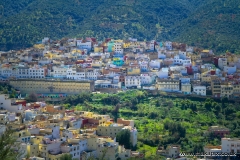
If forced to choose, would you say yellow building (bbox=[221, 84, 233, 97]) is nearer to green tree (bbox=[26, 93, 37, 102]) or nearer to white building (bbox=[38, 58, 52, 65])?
green tree (bbox=[26, 93, 37, 102])

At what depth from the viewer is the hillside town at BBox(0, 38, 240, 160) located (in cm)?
2702

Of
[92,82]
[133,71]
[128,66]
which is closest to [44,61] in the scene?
[128,66]

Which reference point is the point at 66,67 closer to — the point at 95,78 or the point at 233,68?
the point at 95,78

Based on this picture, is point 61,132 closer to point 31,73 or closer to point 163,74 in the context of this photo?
point 31,73

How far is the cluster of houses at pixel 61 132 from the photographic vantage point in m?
25.7

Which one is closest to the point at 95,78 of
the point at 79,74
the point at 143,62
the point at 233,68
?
the point at 79,74

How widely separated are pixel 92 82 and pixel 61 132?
12214 mm

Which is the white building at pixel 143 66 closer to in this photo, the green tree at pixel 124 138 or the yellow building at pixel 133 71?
the yellow building at pixel 133 71

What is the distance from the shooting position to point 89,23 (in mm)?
63562

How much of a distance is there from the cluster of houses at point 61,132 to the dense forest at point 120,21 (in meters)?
23.9

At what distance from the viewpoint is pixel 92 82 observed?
39.9m

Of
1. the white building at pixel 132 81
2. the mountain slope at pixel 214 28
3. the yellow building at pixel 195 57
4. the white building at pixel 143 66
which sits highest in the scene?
the mountain slope at pixel 214 28

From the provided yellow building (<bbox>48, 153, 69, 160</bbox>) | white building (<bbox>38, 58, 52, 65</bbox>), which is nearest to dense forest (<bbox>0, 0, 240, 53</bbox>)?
white building (<bbox>38, 58, 52, 65</bbox>)

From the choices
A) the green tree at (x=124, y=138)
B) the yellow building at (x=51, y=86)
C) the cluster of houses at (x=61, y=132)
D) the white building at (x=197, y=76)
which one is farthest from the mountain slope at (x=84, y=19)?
the green tree at (x=124, y=138)
